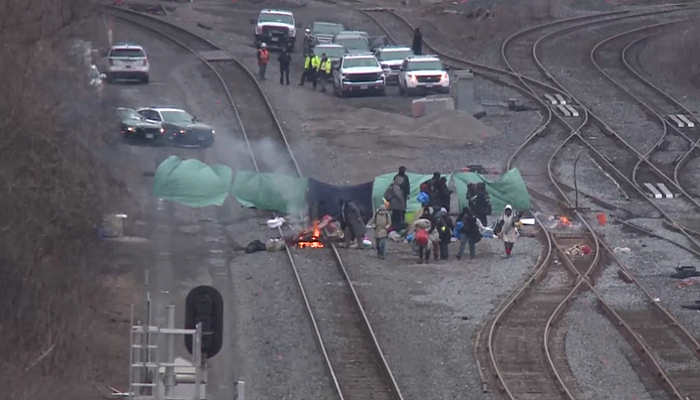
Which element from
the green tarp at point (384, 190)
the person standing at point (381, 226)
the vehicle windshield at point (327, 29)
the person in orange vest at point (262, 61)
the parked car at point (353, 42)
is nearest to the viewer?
the person standing at point (381, 226)

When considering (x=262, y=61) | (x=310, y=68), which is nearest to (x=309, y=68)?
(x=310, y=68)

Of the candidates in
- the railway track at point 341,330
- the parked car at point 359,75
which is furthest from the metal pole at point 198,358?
the parked car at point 359,75

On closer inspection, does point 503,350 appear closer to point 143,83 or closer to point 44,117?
point 44,117

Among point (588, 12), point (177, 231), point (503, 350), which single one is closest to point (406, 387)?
point (503, 350)

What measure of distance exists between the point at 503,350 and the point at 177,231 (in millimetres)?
9312

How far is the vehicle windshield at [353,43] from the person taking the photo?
1821 inches

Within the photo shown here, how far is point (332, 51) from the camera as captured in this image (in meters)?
44.9

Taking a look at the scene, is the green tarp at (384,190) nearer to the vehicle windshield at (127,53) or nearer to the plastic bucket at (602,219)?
the plastic bucket at (602,219)

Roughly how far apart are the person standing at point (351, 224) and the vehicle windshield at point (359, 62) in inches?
669

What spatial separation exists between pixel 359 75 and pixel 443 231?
58.3ft

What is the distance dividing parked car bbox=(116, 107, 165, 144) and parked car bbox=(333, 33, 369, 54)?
12.7 metres

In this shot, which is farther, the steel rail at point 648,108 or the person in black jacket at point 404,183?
the steel rail at point 648,108

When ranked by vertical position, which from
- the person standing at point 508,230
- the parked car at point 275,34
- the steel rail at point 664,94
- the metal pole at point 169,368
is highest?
the metal pole at point 169,368

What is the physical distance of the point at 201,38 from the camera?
50.8 m
